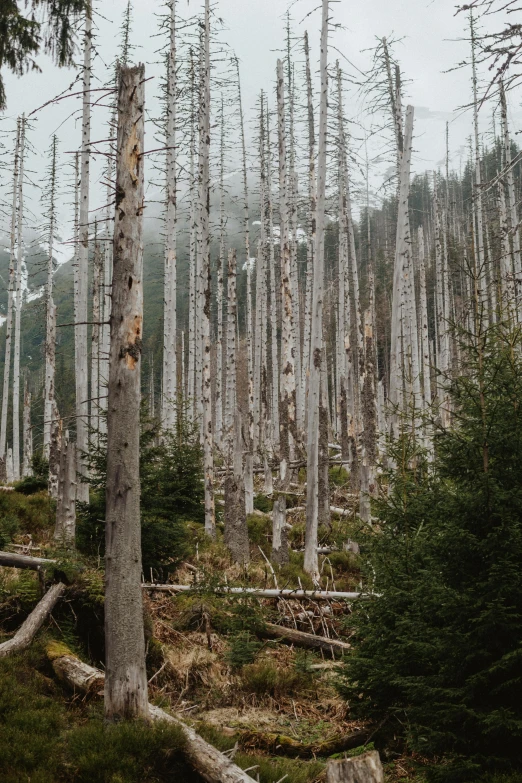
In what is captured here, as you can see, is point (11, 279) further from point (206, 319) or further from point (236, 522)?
point (236, 522)

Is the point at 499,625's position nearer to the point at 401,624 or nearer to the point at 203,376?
the point at 401,624

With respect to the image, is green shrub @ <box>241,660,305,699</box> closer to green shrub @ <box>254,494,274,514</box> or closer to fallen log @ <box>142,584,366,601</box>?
fallen log @ <box>142,584,366,601</box>

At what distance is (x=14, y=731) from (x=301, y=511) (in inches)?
432

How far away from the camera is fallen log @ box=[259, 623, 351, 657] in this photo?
26.2 feet

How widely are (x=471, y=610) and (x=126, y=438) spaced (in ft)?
10.1

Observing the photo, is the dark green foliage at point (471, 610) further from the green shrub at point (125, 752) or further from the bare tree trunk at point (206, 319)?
the bare tree trunk at point (206, 319)

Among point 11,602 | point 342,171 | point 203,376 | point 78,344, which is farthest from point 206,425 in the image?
point 342,171

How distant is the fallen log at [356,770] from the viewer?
3875 mm

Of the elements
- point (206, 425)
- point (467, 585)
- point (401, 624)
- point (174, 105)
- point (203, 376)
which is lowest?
point (401, 624)

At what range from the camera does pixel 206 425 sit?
13.2 metres

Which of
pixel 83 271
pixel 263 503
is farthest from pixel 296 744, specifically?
pixel 263 503

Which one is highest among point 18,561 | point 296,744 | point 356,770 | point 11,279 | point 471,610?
point 11,279

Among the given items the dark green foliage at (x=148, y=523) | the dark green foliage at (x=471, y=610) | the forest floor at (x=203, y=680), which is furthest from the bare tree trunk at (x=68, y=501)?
the dark green foliage at (x=471, y=610)

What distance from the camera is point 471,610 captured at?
4312mm
